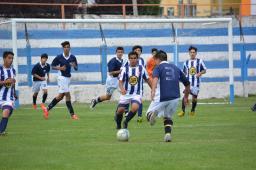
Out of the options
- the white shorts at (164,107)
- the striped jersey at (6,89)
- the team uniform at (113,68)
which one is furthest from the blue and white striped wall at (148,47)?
the white shorts at (164,107)

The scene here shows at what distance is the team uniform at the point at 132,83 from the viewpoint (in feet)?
57.0

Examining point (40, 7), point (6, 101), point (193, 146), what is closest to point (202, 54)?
point (40, 7)

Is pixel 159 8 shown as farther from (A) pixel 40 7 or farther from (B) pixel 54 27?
(B) pixel 54 27

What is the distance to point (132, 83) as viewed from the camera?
57.2 ft

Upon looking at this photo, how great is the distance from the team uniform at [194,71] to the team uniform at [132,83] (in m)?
6.97

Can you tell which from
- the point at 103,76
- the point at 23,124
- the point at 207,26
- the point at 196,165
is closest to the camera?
the point at 196,165

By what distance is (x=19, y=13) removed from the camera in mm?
36688

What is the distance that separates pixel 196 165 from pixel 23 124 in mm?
9671

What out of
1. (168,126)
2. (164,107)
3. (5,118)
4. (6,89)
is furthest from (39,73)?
(168,126)

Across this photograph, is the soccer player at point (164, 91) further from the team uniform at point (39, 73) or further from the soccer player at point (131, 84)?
the team uniform at point (39, 73)

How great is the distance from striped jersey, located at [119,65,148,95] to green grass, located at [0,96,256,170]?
987mm

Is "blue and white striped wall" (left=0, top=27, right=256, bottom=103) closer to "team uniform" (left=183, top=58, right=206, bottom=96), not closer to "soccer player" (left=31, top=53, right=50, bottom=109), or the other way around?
"soccer player" (left=31, top=53, right=50, bottom=109)

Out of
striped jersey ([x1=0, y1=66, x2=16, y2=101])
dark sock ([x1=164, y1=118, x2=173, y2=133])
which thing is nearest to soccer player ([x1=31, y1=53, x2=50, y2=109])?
striped jersey ([x1=0, y1=66, x2=16, y2=101])

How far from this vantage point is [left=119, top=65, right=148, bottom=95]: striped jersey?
57.1 feet
